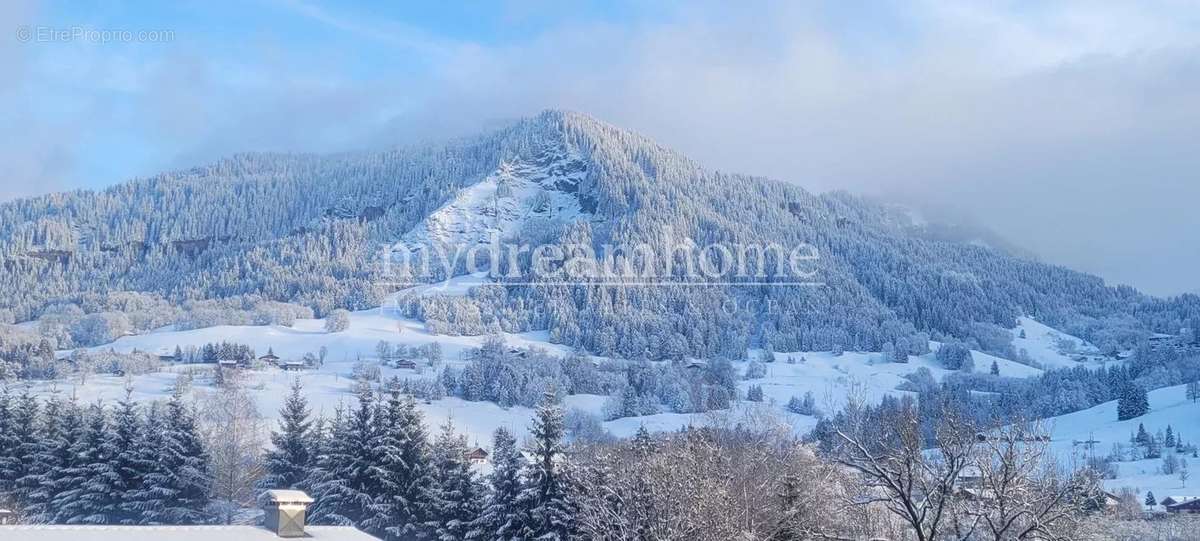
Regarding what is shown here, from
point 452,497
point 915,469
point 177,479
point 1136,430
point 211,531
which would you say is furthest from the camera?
point 1136,430

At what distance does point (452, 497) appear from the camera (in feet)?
122

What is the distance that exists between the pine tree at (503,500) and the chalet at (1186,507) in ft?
178

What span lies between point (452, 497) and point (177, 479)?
31.3 feet

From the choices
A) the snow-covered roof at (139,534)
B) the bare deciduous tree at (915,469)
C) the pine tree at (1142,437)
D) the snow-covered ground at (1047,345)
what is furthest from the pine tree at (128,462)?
the snow-covered ground at (1047,345)

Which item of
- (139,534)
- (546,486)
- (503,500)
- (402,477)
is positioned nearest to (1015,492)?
(139,534)

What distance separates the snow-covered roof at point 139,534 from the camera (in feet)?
67.3

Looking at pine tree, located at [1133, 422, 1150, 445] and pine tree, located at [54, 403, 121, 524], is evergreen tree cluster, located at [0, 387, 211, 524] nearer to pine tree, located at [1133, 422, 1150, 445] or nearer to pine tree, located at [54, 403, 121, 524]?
pine tree, located at [54, 403, 121, 524]

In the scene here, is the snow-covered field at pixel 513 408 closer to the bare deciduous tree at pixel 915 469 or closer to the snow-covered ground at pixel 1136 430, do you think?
the snow-covered ground at pixel 1136 430

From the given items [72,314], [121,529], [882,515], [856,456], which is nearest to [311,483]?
[121,529]

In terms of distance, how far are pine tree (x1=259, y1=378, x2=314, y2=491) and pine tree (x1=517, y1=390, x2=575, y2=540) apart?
928 cm

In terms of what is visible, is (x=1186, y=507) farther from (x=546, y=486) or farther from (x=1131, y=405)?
(x=546, y=486)

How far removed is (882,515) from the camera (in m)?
27.6

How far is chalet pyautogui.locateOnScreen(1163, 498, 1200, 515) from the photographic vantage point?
7200cm

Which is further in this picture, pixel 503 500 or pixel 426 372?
pixel 426 372
